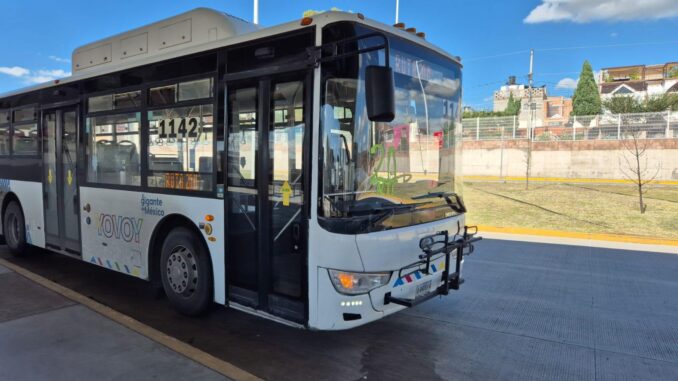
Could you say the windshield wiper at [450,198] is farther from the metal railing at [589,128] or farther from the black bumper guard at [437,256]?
the metal railing at [589,128]

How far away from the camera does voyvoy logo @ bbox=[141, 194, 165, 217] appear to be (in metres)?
5.35

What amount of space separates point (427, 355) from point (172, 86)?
12.6ft

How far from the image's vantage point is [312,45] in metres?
3.90

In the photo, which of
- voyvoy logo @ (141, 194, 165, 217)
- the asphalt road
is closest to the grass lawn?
the asphalt road

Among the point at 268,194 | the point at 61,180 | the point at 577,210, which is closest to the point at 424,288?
the point at 268,194

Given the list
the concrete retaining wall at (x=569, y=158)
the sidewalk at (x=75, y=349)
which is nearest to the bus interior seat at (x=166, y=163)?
the sidewalk at (x=75, y=349)

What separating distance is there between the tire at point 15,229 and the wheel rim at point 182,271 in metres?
4.26

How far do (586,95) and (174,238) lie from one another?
7069 cm

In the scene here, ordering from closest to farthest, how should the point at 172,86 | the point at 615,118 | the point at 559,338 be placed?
the point at 559,338
the point at 172,86
the point at 615,118

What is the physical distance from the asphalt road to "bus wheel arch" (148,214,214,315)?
29 centimetres

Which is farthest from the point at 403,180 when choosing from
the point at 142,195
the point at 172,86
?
the point at 142,195

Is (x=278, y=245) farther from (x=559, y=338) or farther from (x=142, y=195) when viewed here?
(x=559, y=338)

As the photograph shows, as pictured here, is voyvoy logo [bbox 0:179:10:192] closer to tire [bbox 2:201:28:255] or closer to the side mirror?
tire [bbox 2:201:28:255]

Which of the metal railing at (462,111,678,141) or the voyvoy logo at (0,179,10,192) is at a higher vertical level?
the metal railing at (462,111,678,141)
